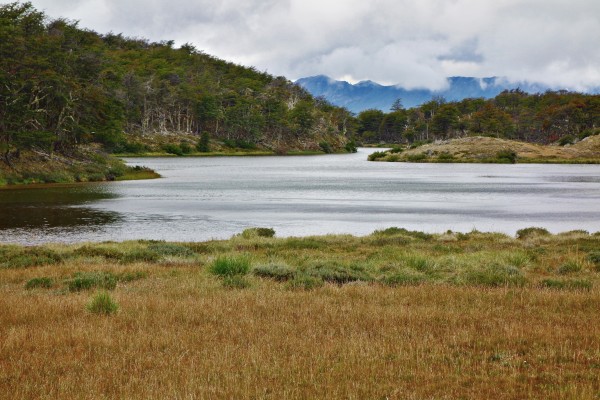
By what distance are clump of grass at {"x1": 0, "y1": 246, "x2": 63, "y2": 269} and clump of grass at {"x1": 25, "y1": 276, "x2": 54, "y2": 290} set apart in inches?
204

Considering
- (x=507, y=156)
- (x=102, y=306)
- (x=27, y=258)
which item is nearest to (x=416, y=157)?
(x=507, y=156)

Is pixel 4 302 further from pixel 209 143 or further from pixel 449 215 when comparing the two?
pixel 209 143

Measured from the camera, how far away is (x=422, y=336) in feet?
32.7

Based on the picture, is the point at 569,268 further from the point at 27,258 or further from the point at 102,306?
the point at 27,258

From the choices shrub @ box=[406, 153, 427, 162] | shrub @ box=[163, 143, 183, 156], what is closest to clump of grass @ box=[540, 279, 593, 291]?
shrub @ box=[406, 153, 427, 162]

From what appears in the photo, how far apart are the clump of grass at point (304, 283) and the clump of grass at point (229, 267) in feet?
6.90

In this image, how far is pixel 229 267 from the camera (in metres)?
17.7

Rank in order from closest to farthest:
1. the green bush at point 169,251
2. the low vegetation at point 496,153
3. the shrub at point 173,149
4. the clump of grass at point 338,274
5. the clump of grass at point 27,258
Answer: the clump of grass at point 338,274
the clump of grass at point 27,258
the green bush at point 169,251
the low vegetation at point 496,153
the shrub at point 173,149

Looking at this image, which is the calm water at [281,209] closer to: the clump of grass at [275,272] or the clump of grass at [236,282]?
the clump of grass at [275,272]

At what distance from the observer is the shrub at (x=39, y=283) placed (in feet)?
54.1

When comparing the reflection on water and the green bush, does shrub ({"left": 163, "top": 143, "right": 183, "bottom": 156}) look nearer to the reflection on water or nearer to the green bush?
the reflection on water

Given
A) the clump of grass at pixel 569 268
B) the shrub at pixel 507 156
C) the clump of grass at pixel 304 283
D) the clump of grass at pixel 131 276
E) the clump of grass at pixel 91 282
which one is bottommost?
the clump of grass at pixel 131 276

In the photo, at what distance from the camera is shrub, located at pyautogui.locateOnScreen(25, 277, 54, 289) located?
1648 centimetres

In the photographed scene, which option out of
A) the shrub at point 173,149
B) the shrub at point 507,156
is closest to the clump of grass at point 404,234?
the shrub at point 507,156
